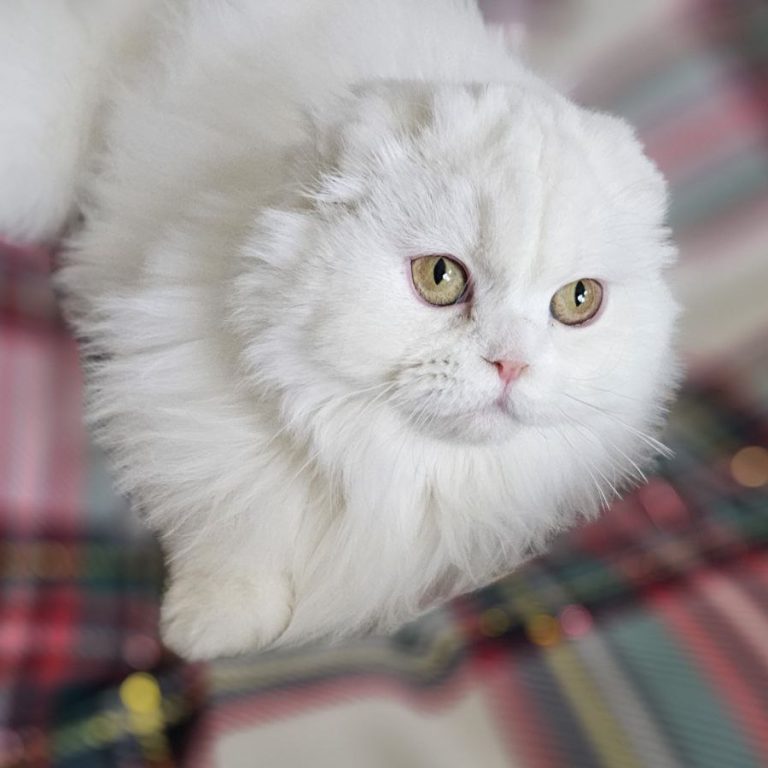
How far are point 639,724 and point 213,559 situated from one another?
1.88 feet

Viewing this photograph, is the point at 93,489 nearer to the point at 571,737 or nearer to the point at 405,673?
the point at 405,673

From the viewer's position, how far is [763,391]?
1.38m

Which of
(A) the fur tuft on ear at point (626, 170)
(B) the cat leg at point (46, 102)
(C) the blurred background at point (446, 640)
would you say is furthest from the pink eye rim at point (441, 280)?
(B) the cat leg at point (46, 102)

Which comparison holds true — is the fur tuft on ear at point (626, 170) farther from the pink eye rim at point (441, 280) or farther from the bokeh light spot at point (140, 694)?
the bokeh light spot at point (140, 694)

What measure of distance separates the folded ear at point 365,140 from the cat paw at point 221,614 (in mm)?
510

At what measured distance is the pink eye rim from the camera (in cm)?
102

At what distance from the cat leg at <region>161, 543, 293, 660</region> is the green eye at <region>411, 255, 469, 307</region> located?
43 centimetres

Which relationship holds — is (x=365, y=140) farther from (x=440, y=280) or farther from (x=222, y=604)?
(x=222, y=604)

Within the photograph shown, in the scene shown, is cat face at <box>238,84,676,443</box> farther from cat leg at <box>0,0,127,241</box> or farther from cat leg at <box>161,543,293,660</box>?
cat leg at <box>0,0,127,241</box>

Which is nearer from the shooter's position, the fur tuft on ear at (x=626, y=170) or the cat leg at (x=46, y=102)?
the fur tuft on ear at (x=626, y=170)

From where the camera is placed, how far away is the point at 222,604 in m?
1.14

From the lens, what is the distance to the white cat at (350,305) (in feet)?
3.33

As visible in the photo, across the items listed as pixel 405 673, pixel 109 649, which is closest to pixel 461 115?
pixel 405 673

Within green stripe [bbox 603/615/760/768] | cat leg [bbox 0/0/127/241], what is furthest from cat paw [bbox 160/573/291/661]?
cat leg [bbox 0/0/127/241]
